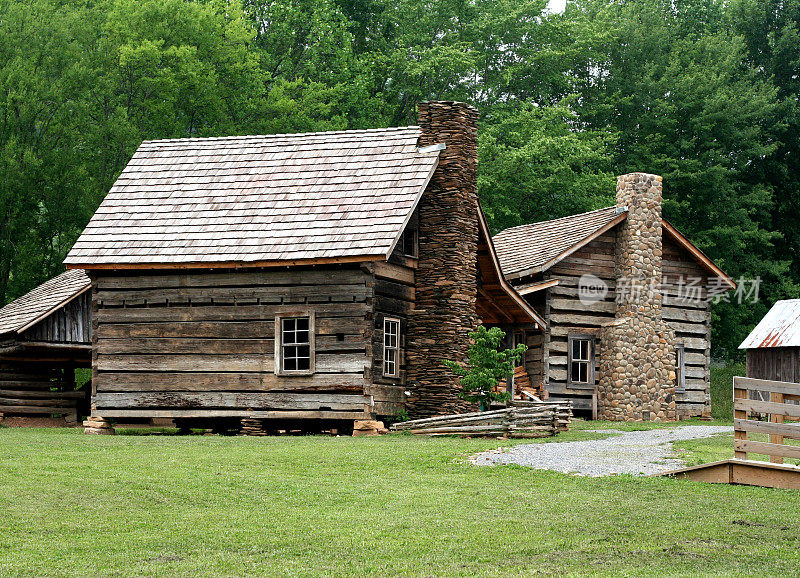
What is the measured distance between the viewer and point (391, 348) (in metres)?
26.8

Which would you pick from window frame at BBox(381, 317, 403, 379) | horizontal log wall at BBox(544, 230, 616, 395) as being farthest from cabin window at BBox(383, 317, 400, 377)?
horizontal log wall at BBox(544, 230, 616, 395)

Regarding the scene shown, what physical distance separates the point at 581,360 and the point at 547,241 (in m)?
3.93

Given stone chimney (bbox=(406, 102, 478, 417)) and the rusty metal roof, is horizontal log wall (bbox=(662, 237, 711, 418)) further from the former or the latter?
stone chimney (bbox=(406, 102, 478, 417))

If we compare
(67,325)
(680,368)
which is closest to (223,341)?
(67,325)

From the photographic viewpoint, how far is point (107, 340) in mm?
27125

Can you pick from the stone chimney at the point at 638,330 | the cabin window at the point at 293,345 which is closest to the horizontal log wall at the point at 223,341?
the cabin window at the point at 293,345

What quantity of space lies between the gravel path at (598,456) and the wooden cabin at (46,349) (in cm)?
1499

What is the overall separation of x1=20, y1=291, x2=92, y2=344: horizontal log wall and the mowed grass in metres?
11.9

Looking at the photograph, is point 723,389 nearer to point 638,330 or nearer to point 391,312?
point 638,330

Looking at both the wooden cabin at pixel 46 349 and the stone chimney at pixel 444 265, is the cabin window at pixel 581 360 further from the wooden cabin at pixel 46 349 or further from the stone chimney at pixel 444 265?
the wooden cabin at pixel 46 349

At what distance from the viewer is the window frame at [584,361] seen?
113ft

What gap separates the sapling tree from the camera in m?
26.0

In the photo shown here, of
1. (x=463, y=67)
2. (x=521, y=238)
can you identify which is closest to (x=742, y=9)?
(x=463, y=67)

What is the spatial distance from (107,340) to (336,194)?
21.1 ft
